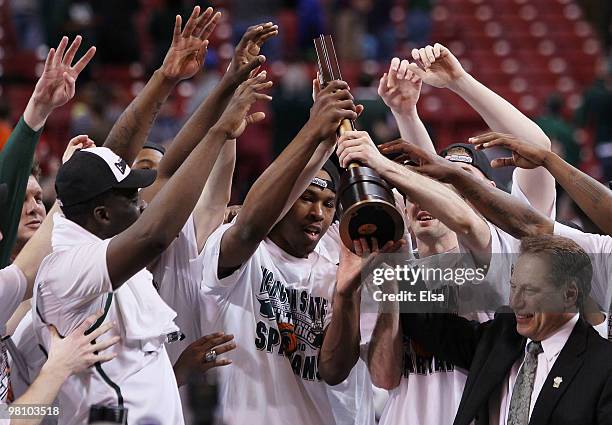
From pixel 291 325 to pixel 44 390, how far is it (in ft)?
3.37

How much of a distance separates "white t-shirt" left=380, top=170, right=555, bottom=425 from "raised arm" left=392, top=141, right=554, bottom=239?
0.48ft

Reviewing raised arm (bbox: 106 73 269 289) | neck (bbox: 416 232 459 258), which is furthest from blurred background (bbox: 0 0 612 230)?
raised arm (bbox: 106 73 269 289)

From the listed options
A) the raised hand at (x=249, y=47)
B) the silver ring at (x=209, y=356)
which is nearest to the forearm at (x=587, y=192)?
the raised hand at (x=249, y=47)

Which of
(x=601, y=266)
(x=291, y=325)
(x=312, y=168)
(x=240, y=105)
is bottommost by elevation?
(x=291, y=325)

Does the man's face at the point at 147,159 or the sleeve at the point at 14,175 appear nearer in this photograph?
the sleeve at the point at 14,175

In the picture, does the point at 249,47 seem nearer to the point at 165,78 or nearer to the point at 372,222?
the point at 165,78

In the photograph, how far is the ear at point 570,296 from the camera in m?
3.37

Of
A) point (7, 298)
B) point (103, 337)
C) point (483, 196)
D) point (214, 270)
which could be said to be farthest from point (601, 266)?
point (7, 298)

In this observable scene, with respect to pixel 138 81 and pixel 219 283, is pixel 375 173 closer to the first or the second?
pixel 219 283

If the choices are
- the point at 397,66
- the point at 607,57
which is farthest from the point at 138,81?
the point at 397,66

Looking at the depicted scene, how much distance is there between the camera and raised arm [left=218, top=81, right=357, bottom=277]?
134 inches

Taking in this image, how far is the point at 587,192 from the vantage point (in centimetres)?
363

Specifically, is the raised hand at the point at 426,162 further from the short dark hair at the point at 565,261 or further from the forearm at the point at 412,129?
the forearm at the point at 412,129

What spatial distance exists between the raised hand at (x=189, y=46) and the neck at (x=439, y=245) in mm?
1116
